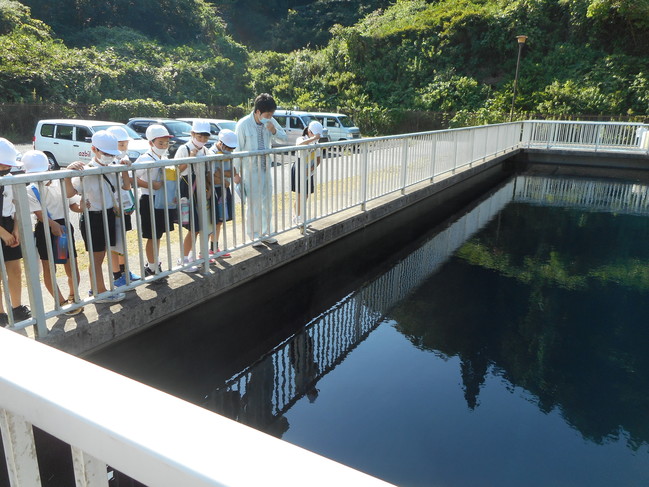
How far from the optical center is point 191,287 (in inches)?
181

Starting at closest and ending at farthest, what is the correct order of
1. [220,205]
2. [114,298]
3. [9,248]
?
1. [9,248]
2. [114,298]
3. [220,205]

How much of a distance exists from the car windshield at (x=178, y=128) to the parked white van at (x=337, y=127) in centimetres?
682

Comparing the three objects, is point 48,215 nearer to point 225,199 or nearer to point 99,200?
point 99,200

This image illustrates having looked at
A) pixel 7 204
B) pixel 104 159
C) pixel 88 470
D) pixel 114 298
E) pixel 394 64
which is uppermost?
pixel 394 64

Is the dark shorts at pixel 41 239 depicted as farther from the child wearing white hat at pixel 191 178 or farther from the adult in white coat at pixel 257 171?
the adult in white coat at pixel 257 171

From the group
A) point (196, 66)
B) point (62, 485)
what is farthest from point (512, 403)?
point (196, 66)

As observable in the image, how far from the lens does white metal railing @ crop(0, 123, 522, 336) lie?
345cm

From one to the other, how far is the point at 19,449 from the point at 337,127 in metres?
21.7

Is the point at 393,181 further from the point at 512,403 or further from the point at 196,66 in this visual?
the point at 196,66

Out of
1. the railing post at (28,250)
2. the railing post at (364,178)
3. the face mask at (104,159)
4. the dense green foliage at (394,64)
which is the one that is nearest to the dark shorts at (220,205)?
A: the face mask at (104,159)

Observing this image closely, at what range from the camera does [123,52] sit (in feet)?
135

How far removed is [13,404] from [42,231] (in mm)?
3274

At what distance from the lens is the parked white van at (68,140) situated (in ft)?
45.2

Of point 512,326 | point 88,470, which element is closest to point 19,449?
point 88,470
